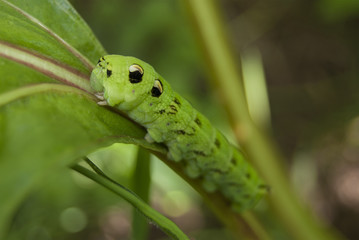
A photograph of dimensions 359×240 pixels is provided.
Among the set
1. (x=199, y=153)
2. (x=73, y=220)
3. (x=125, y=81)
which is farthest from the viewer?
(x=73, y=220)

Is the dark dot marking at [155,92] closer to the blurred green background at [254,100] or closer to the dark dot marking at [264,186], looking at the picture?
the dark dot marking at [264,186]

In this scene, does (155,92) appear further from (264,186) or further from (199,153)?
(264,186)

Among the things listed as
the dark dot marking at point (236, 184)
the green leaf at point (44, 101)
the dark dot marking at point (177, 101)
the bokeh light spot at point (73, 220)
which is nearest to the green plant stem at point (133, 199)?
the green leaf at point (44, 101)

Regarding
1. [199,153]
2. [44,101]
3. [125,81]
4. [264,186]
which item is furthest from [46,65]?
[264,186]

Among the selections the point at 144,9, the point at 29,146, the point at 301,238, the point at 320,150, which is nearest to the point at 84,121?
the point at 29,146

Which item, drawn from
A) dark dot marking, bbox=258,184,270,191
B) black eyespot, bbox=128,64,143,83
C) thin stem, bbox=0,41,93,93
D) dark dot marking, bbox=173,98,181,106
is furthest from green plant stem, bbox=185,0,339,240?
thin stem, bbox=0,41,93,93

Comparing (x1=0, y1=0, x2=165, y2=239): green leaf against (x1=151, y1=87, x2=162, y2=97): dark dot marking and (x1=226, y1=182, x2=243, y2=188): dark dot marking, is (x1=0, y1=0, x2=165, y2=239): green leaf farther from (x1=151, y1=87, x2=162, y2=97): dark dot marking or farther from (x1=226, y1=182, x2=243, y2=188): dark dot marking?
(x1=226, y1=182, x2=243, y2=188): dark dot marking

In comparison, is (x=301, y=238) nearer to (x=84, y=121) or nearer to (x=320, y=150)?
(x=84, y=121)

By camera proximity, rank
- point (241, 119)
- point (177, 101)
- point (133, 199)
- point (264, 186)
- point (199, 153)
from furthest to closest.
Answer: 1. point (241, 119)
2. point (264, 186)
3. point (199, 153)
4. point (177, 101)
5. point (133, 199)
